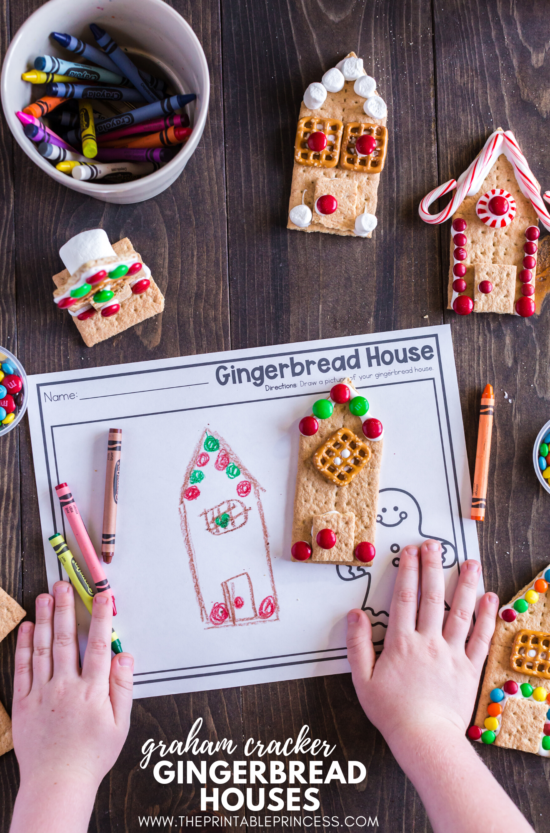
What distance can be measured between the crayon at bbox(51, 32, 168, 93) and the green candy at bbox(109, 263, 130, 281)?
259 millimetres

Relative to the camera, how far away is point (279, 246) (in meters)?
0.84

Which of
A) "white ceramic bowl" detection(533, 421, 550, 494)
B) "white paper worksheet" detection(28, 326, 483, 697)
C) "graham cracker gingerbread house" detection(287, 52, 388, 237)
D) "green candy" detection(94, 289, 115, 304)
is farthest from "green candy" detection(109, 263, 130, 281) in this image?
"white ceramic bowl" detection(533, 421, 550, 494)

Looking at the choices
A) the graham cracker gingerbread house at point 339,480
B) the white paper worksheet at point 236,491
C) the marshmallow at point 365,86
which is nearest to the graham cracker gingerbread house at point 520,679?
the white paper worksheet at point 236,491

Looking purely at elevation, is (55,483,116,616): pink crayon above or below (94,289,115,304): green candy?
below

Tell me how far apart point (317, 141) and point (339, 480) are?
0.47 meters

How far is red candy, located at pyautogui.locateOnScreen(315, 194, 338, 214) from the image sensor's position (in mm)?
801

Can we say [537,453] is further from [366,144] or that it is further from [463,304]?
[366,144]

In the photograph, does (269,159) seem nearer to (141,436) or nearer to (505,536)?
(141,436)

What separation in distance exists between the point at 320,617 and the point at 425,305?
18.8 inches

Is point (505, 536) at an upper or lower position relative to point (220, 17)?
lower

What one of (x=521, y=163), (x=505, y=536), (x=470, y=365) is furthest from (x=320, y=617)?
(x=521, y=163)

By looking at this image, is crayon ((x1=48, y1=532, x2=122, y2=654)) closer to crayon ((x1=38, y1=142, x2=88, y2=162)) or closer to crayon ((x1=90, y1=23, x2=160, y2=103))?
crayon ((x1=38, y1=142, x2=88, y2=162))

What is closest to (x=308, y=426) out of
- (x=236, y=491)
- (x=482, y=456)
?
(x=236, y=491)

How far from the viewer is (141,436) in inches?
32.9
